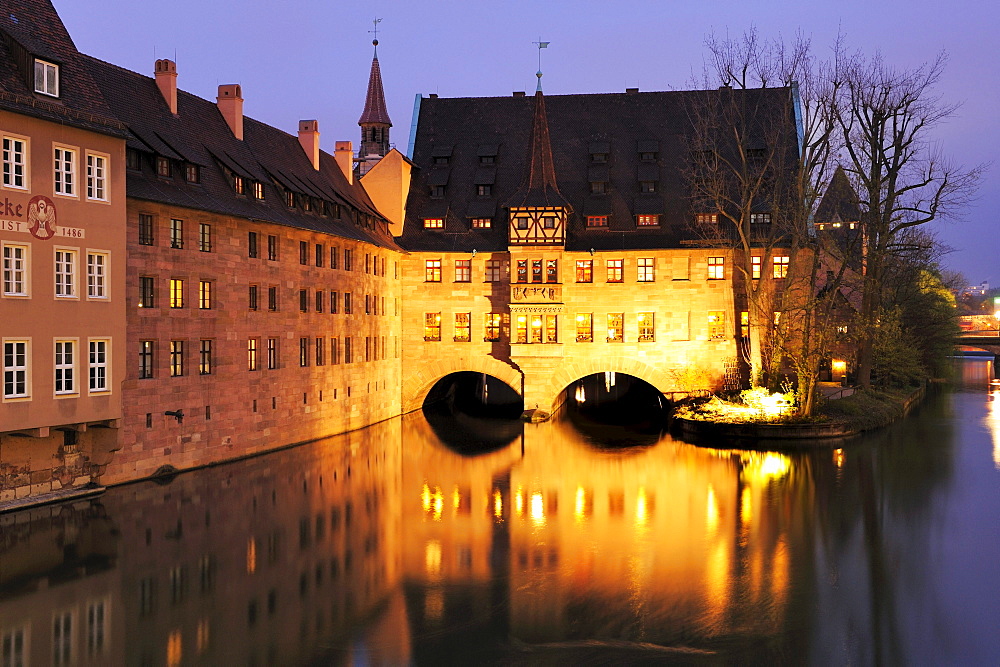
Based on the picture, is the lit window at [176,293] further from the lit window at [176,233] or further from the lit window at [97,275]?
the lit window at [97,275]

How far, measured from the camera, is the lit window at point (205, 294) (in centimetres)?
2766

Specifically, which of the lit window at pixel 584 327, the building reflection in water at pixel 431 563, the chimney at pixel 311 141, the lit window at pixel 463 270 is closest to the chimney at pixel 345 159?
the chimney at pixel 311 141

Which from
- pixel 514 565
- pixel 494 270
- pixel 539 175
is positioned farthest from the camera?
pixel 494 270

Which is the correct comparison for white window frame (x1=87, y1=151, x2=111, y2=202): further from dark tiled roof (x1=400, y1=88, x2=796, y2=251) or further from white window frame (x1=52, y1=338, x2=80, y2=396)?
dark tiled roof (x1=400, y1=88, x2=796, y2=251)

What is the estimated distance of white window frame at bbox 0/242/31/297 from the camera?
20.5m

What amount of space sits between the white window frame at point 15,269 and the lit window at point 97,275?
1.67 meters

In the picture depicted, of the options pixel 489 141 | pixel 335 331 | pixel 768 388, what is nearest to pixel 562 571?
pixel 335 331

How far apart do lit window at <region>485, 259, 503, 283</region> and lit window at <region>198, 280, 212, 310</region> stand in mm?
16989

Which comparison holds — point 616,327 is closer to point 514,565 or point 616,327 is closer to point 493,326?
point 493,326

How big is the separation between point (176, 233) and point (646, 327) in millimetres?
22615

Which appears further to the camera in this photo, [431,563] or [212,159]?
[212,159]

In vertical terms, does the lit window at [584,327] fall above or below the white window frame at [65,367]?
above

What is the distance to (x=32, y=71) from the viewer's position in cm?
2125

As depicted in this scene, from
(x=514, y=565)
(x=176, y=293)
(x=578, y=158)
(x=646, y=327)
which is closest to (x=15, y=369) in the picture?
(x=176, y=293)
